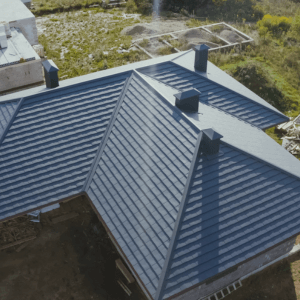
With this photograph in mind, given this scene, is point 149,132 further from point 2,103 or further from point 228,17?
point 228,17

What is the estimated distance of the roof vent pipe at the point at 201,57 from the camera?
18.5m

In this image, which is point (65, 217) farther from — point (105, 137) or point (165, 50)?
point (165, 50)

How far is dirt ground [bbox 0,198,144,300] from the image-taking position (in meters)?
14.5

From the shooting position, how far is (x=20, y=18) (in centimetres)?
2697

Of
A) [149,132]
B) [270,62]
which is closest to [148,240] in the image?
[149,132]

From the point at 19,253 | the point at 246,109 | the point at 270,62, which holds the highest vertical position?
the point at 246,109

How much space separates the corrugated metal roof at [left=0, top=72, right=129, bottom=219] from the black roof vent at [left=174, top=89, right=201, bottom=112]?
326 centimetres

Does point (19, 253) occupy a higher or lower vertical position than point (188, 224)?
lower

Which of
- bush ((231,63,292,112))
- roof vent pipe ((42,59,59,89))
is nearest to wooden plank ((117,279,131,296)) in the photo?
roof vent pipe ((42,59,59,89))

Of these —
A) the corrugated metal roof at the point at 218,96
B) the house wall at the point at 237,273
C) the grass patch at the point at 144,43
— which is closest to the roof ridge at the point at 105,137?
the corrugated metal roof at the point at 218,96

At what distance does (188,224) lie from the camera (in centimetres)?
1212

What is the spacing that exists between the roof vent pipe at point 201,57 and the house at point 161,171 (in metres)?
1.29

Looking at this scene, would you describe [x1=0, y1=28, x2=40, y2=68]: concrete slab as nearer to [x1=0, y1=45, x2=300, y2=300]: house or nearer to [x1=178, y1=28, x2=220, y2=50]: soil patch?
[x1=0, y1=45, x2=300, y2=300]: house

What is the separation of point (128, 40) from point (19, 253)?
2219 centimetres
